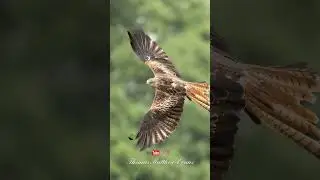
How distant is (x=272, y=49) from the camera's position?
252 cm

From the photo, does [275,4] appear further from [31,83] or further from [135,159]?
[31,83]

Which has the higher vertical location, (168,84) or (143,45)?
(143,45)

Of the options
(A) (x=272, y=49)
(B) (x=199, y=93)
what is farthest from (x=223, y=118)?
(A) (x=272, y=49)

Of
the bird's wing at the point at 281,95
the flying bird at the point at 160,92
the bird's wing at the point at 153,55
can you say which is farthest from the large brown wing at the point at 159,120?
the bird's wing at the point at 281,95

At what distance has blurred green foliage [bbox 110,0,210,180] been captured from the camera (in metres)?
2.56

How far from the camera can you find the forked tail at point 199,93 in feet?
8.39

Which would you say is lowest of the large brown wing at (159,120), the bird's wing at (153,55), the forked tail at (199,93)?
the large brown wing at (159,120)

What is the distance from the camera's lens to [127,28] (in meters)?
2.61

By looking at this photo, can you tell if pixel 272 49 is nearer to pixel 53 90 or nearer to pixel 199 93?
pixel 199 93

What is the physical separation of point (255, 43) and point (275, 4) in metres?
0.24

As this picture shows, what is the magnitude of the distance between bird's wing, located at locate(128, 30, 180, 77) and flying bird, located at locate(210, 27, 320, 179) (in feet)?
0.83

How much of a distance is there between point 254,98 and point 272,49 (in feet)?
0.93

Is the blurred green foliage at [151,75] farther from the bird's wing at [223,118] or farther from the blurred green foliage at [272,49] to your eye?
the blurred green foliage at [272,49]

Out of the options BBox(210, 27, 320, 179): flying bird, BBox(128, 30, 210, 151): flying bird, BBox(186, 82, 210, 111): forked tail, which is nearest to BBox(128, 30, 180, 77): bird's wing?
BBox(128, 30, 210, 151): flying bird
